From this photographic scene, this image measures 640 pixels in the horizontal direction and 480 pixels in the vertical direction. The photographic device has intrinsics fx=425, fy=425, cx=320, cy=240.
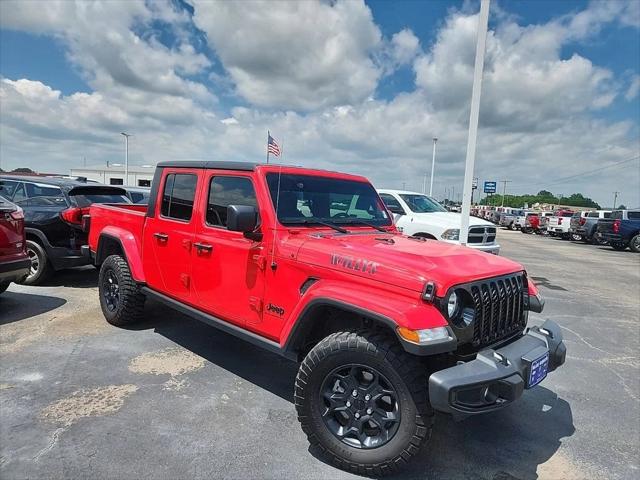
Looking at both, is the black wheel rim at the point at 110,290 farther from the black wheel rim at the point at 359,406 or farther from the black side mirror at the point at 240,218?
the black wheel rim at the point at 359,406

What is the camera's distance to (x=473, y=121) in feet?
27.4

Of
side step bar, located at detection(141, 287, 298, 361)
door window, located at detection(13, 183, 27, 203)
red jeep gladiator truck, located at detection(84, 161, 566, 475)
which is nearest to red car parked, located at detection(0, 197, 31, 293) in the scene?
side step bar, located at detection(141, 287, 298, 361)

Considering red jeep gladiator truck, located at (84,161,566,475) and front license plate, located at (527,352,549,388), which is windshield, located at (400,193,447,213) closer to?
red jeep gladiator truck, located at (84,161,566,475)

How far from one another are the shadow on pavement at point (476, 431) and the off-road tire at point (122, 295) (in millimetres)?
652

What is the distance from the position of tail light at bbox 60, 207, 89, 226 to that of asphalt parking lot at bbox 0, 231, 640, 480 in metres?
1.74

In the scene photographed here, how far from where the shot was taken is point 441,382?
89.4 inches

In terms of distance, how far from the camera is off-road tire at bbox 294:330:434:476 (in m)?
2.44

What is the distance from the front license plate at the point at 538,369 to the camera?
265 centimetres

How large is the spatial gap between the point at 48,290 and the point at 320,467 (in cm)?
578

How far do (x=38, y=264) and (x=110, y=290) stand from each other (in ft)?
8.19

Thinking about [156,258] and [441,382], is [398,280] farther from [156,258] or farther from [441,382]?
[156,258]

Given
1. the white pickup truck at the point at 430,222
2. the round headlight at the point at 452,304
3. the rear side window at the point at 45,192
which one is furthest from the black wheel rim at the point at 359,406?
the white pickup truck at the point at 430,222

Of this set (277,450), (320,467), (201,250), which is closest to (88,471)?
(277,450)

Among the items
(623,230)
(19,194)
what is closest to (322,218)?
(19,194)
